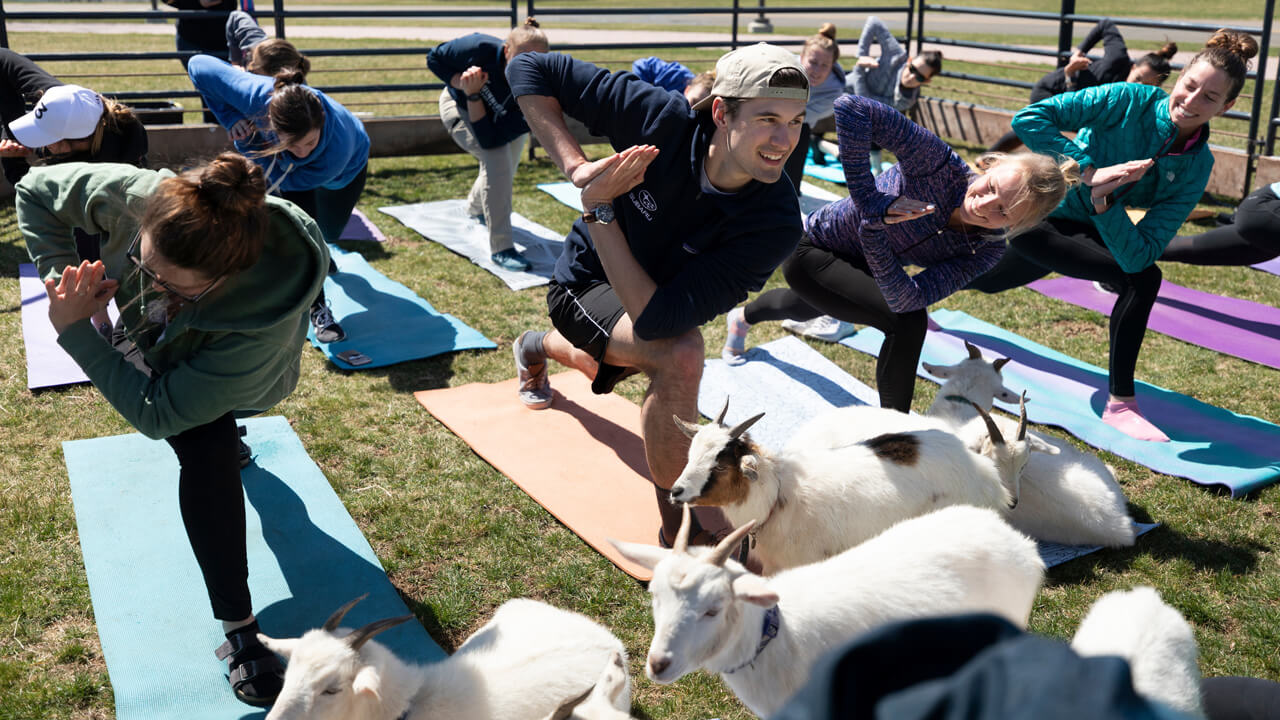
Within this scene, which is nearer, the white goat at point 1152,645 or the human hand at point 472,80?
the white goat at point 1152,645

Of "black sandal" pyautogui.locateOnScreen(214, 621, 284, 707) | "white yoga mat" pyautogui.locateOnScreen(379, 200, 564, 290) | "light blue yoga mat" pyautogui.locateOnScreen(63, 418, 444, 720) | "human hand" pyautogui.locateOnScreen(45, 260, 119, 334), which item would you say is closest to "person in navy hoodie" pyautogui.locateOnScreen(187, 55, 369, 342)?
"white yoga mat" pyautogui.locateOnScreen(379, 200, 564, 290)

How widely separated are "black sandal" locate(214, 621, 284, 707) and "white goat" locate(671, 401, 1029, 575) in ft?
4.61

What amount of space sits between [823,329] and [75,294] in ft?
15.2

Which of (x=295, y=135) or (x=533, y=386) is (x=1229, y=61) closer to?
(x=533, y=386)

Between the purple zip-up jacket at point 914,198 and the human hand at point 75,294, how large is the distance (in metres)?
3.11

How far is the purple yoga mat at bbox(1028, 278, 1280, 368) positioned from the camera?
6.39 m

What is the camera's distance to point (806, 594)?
2.82 metres

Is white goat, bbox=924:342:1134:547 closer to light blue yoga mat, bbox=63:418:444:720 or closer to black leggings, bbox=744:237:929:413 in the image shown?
black leggings, bbox=744:237:929:413

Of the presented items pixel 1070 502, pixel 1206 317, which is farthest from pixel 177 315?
pixel 1206 317

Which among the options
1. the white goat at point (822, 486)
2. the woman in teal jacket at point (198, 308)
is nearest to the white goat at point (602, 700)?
the white goat at point (822, 486)

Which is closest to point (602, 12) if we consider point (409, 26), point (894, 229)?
point (894, 229)

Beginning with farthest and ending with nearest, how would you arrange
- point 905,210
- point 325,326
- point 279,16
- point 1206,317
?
point 279,16
point 1206,317
point 325,326
point 905,210

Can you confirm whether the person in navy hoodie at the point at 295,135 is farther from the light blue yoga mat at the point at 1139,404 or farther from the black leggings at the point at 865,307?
the light blue yoga mat at the point at 1139,404

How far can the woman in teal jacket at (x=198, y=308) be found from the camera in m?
2.77
